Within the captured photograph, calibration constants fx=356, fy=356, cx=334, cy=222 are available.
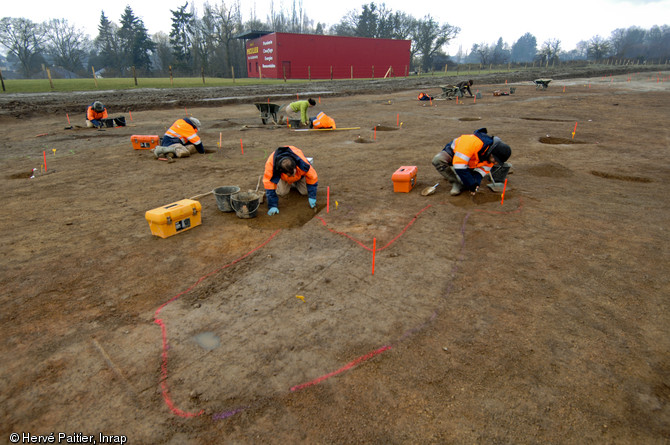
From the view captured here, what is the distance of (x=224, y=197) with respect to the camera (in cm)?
603

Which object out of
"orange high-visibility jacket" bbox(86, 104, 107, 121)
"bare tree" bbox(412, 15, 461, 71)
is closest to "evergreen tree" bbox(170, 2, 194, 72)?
"bare tree" bbox(412, 15, 461, 71)

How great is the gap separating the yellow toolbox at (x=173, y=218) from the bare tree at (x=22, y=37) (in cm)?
6923

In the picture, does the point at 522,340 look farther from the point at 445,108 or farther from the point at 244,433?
the point at 445,108

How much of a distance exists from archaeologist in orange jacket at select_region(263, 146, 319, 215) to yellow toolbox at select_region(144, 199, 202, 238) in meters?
1.17

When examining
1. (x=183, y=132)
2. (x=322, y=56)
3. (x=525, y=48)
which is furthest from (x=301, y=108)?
(x=525, y=48)

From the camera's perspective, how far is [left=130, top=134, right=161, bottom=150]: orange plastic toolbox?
10516mm

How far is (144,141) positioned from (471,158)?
364 inches

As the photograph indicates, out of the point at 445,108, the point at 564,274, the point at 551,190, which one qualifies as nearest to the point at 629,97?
the point at 445,108

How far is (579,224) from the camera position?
5.32m

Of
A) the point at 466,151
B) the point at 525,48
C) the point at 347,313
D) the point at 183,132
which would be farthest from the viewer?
the point at 525,48

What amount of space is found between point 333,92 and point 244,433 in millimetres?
25970

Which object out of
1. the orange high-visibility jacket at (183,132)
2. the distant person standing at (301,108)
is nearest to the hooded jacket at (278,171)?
the orange high-visibility jacket at (183,132)

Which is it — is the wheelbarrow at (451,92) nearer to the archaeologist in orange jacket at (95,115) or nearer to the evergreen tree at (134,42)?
the archaeologist in orange jacket at (95,115)

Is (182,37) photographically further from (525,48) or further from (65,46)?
(525,48)
